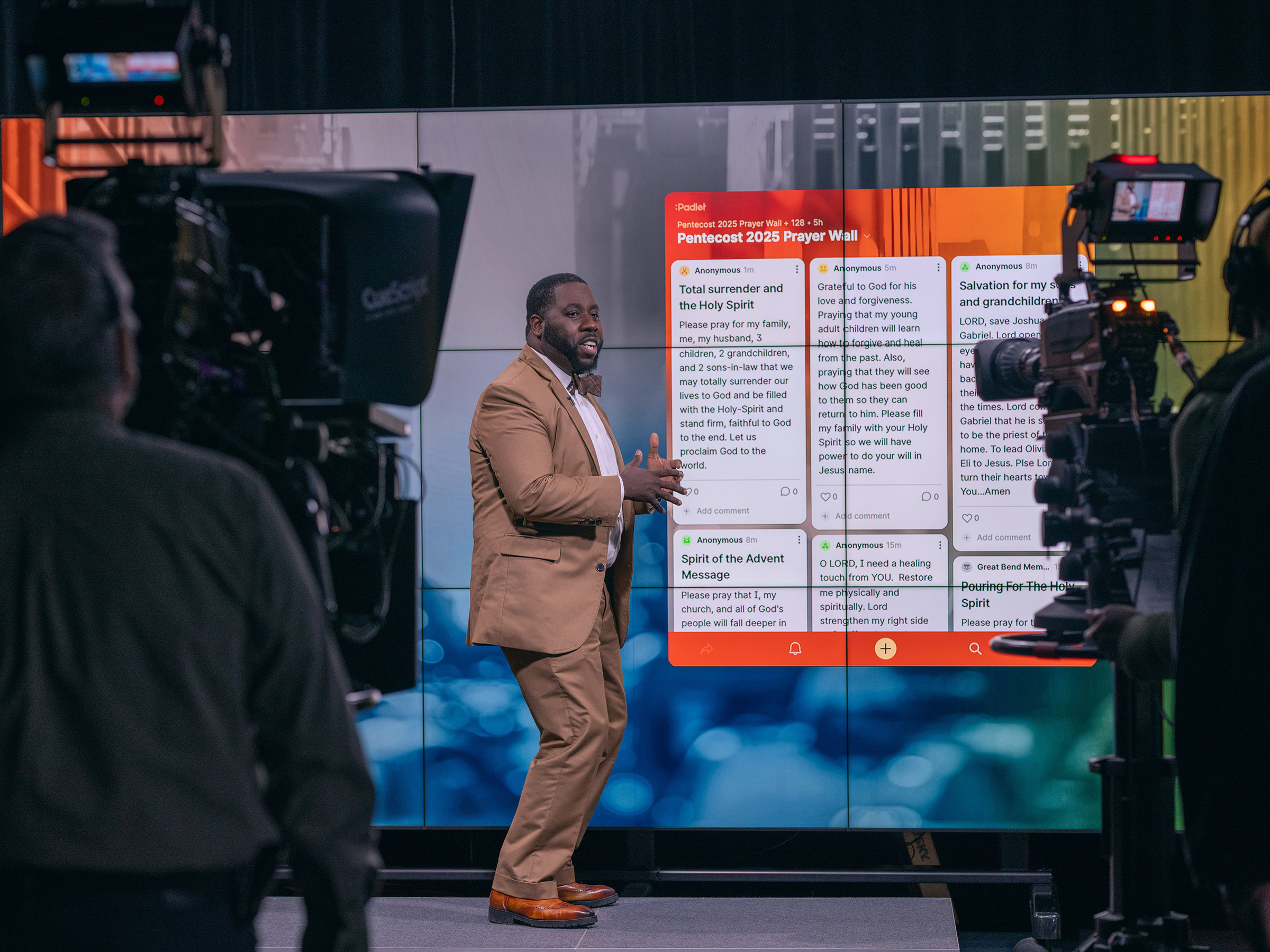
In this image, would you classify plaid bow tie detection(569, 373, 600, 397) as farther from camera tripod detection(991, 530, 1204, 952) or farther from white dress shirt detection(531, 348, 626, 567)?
camera tripod detection(991, 530, 1204, 952)

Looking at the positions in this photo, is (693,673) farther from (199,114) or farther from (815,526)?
(199,114)

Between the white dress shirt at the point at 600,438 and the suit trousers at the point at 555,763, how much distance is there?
9.5 inches

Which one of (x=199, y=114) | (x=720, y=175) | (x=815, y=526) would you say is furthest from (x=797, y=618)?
(x=199, y=114)

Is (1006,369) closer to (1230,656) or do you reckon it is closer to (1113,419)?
(1113,419)

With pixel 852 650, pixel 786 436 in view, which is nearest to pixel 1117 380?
pixel 786 436

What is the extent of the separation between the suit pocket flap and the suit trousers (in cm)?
23

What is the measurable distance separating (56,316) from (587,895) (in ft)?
8.81

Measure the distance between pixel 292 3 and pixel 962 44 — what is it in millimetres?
2345

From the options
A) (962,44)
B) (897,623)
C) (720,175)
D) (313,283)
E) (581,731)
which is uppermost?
(962,44)

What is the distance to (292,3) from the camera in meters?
4.27

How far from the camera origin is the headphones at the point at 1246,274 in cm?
200

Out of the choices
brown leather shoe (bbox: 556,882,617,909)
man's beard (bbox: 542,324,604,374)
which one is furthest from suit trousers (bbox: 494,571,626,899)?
man's beard (bbox: 542,324,604,374)

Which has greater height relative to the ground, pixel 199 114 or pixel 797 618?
pixel 199 114

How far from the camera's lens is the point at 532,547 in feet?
11.0
